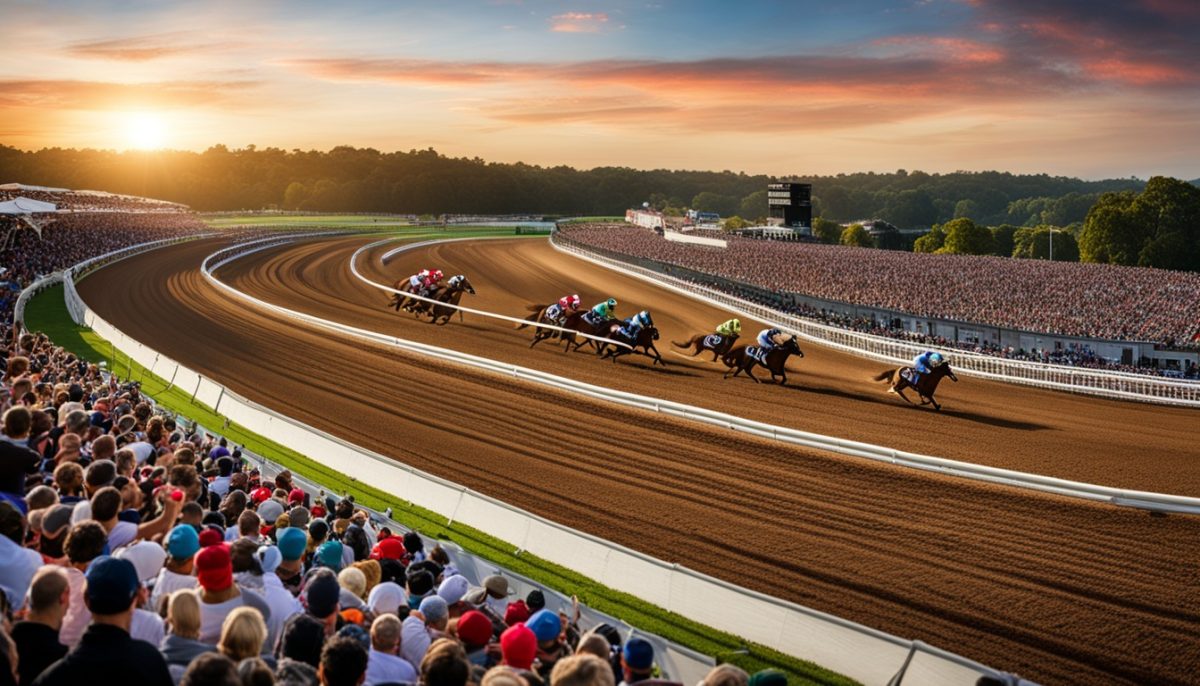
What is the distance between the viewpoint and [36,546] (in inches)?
227

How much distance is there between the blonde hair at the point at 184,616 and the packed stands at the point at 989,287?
107 feet

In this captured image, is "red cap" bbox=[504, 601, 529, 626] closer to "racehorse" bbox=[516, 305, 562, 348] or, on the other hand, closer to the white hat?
the white hat

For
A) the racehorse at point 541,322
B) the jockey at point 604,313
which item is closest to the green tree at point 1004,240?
the racehorse at point 541,322

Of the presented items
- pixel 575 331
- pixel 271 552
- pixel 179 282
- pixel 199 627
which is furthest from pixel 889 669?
pixel 179 282

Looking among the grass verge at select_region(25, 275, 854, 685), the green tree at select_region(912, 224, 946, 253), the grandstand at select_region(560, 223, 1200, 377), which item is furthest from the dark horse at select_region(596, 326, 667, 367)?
the green tree at select_region(912, 224, 946, 253)

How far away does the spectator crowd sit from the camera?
32.8 m

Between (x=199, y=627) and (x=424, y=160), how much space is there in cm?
13726

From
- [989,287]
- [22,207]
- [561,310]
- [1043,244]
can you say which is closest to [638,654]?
[561,310]

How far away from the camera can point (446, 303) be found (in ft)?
93.4

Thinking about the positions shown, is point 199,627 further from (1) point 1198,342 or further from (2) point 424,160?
(2) point 424,160

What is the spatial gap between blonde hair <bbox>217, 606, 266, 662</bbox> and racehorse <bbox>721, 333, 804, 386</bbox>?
16.4 metres

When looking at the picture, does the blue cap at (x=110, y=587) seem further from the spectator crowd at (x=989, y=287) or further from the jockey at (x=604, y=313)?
the spectator crowd at (x=989, y=287)

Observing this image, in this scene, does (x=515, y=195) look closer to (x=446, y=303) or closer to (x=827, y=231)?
(x=827, y=231)

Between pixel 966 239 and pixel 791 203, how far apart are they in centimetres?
1694
